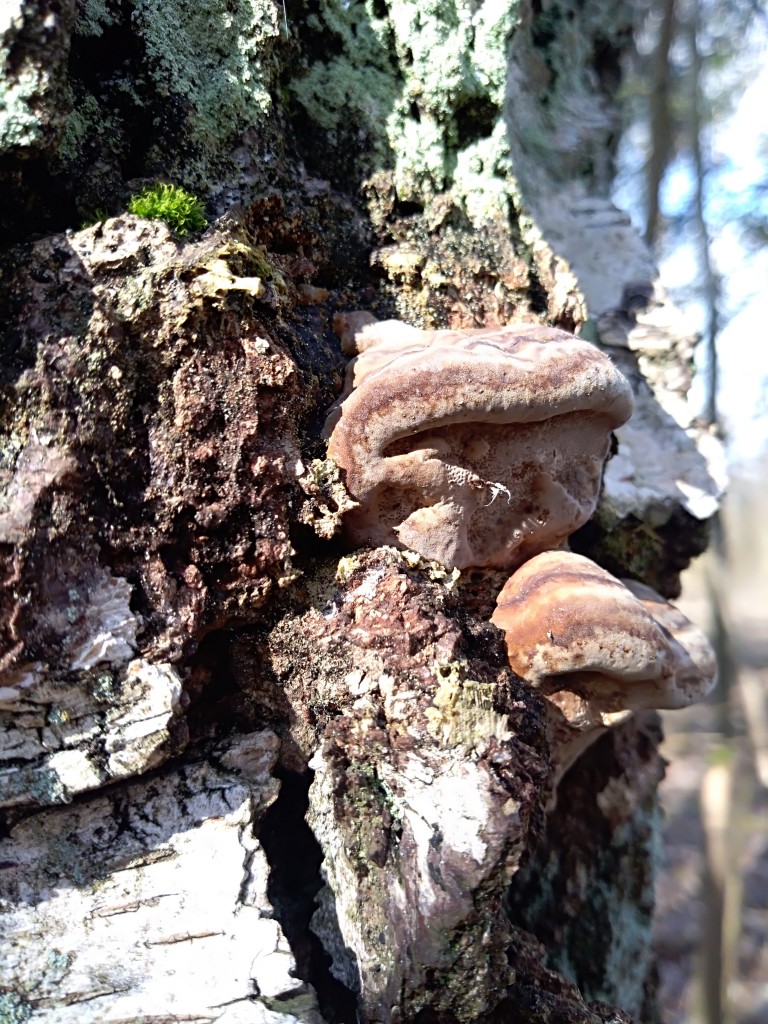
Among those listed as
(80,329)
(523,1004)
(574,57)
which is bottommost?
(523,1004)

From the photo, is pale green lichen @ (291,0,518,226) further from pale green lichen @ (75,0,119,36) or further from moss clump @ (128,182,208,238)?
moss clump @ (128,182,208,238)

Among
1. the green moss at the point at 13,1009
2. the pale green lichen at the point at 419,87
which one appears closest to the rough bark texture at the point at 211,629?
the green moss at the point at 13,1009

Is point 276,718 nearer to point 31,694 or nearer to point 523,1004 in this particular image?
point 31,694

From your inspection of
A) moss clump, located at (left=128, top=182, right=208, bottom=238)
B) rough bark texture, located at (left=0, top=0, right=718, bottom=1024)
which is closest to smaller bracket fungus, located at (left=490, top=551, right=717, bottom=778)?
rough bark texture, located at (left=0, top=0, right=718, bottom=1024)

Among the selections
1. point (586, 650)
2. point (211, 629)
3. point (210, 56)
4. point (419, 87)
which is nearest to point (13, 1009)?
point (211, 629)

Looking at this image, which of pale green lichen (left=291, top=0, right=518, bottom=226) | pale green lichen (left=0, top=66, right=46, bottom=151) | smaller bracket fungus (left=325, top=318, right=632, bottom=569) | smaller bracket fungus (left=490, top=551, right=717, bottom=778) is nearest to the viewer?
pale green lichen (left=0, top=66, right=46, bottom=151)

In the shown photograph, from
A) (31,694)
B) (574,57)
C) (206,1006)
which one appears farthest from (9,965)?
(574,57)
